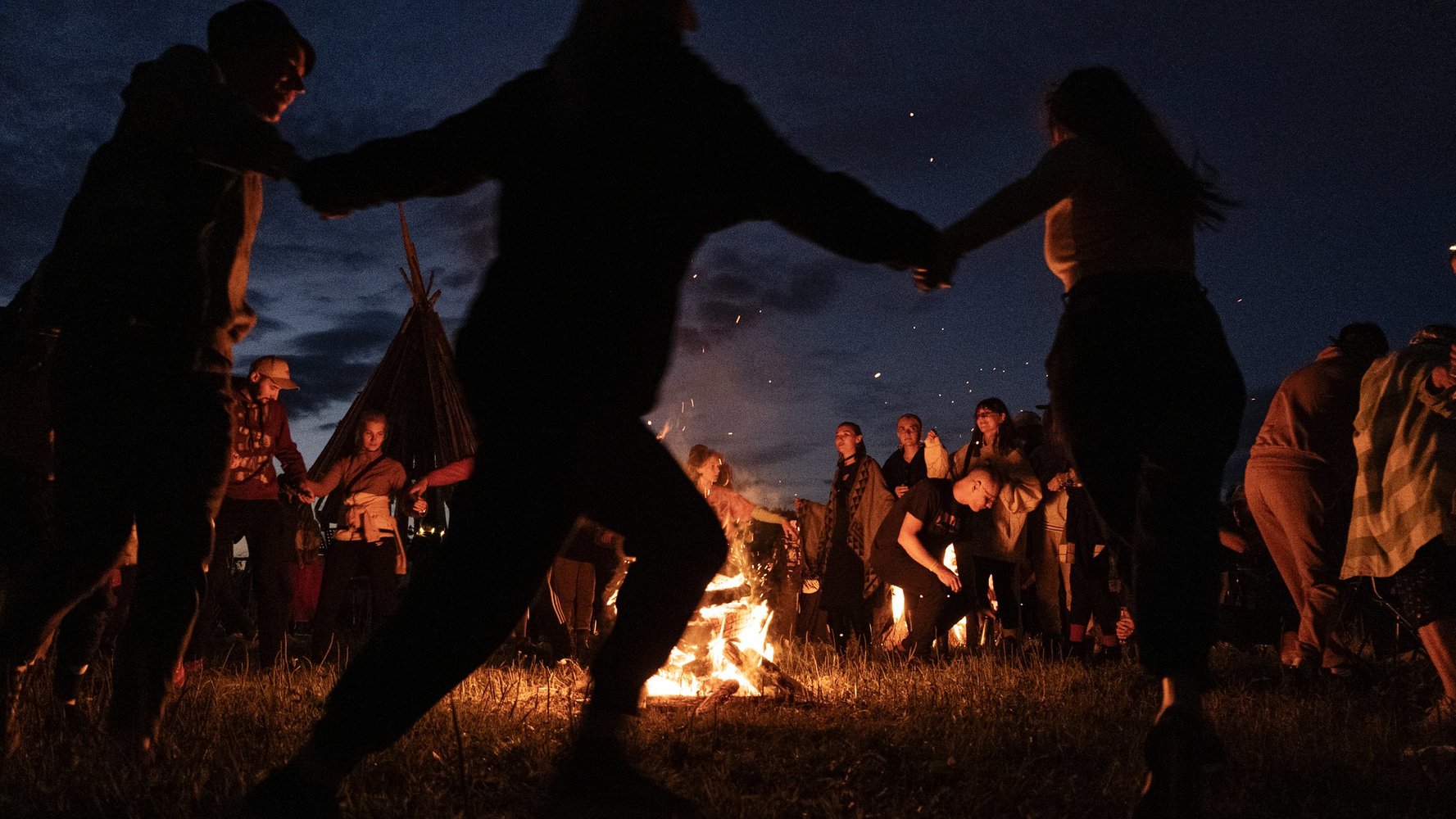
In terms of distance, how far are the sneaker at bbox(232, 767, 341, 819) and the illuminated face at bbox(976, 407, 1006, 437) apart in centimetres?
734

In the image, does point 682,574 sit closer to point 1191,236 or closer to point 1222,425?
point 1222,425

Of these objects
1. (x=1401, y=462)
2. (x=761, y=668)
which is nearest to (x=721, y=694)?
(x=761, y=668)

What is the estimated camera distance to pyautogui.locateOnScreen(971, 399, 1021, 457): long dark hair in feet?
28.0

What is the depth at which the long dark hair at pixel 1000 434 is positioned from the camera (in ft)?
28.0

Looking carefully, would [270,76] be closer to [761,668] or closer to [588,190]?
[588,190]

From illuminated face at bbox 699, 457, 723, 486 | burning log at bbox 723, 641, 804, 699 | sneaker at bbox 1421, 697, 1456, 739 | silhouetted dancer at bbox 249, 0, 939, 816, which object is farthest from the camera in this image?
illuminated face at bbox 699, 457, 723, 486

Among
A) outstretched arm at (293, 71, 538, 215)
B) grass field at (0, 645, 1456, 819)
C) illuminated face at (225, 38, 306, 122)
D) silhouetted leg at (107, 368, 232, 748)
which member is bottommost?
grass field at (0, 645, 1456, 819)

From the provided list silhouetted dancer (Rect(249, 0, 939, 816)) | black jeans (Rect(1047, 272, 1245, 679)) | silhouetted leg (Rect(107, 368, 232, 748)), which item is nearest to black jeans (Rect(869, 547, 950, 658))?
black jeans (Rect(1047, 272, 1245, 679))

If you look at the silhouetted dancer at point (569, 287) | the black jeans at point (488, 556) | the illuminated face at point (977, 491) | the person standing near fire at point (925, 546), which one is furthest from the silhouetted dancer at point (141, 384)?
the illuminated face at point (977, 491)

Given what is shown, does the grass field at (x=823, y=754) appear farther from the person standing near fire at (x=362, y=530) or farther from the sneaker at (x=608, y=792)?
the person standing near fire at (x=362, y=530)

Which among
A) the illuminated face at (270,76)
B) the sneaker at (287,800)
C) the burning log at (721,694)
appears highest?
the illuminated face at (270,76)

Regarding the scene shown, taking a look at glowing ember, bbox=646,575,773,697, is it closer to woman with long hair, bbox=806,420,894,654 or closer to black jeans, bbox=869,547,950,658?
black jeans, bbox=869,547,950,658

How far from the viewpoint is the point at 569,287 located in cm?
209

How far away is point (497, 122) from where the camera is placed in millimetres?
2148
